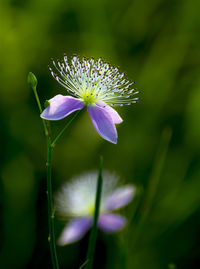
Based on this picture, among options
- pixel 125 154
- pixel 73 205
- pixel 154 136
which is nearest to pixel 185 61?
pixel 154 136

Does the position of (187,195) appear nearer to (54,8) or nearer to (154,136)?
(154,136)

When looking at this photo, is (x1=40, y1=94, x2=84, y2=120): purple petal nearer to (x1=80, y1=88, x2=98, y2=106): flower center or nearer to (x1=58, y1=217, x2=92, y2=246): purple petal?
(x1=80, y1=88, x2=98, y2=106): flower center

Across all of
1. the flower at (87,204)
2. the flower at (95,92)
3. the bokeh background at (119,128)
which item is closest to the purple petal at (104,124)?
the flower at (95,92)

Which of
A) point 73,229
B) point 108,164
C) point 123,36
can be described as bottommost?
point 73,229

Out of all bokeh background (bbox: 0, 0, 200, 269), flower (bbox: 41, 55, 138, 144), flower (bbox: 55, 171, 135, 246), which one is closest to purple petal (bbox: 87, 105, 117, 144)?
flower (bbox: 41, 55, 138, 144)

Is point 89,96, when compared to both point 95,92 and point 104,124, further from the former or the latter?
point 104,124

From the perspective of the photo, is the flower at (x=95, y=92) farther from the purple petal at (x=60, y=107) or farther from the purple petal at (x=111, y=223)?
the purple petal at (x=111, y=223)

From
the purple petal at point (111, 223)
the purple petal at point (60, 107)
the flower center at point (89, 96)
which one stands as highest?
the flower center at point (89, 96)
